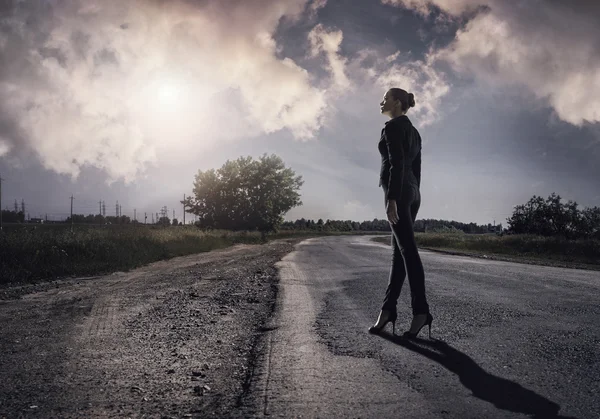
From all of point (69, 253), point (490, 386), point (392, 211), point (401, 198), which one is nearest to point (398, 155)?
point (401, 198)

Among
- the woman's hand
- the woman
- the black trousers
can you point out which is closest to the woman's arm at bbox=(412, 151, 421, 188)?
the woman

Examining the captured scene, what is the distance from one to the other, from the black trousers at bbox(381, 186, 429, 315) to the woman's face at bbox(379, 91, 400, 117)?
2.55 feet

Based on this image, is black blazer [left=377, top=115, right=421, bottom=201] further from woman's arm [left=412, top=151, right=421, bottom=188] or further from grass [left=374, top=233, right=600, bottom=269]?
grass [left=374, top=233, right=600, bottom=269]

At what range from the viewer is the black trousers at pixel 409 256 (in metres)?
3.60

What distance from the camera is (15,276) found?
10.0 m

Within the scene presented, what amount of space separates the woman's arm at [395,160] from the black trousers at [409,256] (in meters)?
0.13

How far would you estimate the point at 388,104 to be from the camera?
3883 millimetres

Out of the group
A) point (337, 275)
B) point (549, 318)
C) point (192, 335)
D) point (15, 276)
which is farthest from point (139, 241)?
point (549, 318)

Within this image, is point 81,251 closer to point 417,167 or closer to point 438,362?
point 417,167

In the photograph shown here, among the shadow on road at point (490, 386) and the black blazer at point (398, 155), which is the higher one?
the black blazer at point (398, 155)

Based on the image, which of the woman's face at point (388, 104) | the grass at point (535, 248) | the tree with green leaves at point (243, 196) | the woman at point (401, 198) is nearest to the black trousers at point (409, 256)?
the woman at point (401, 198)

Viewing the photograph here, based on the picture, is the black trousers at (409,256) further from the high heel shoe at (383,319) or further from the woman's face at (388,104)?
the woman's face at (388,104)

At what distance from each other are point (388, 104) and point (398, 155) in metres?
0.59

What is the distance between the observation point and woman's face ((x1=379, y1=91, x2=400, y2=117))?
152 inches
